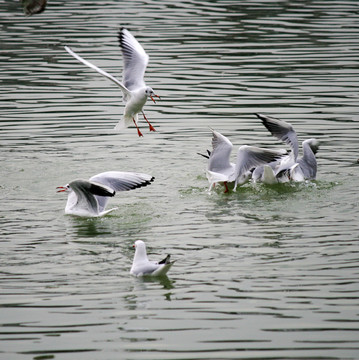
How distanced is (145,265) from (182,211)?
8.76ft

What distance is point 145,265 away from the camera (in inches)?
327

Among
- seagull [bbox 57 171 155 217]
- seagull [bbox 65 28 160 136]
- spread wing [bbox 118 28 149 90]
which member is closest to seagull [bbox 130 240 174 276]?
seagull [bbox 57 171 155 217]

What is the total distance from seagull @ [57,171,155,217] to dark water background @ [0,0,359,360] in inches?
7.6

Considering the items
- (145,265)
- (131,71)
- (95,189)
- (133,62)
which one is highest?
(133,62)

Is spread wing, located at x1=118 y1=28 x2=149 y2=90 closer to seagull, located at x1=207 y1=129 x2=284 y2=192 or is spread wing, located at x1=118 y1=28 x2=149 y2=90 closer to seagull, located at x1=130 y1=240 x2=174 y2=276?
seagull, located at x1=207 y1=129 x2=284 y2=192

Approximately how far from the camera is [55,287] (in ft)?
26.5

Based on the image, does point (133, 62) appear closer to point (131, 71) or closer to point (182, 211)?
point (131, 71)

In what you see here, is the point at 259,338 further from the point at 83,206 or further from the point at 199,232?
the point at 83,206

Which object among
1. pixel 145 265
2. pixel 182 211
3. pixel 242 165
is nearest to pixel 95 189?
pixel 182 211

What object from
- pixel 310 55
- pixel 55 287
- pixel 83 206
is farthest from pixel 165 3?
pixel 55 287

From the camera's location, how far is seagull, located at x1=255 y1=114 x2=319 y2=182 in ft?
39.8

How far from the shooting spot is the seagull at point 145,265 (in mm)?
8188

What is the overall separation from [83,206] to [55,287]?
284 centimetres

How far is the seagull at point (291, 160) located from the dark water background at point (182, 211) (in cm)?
23
